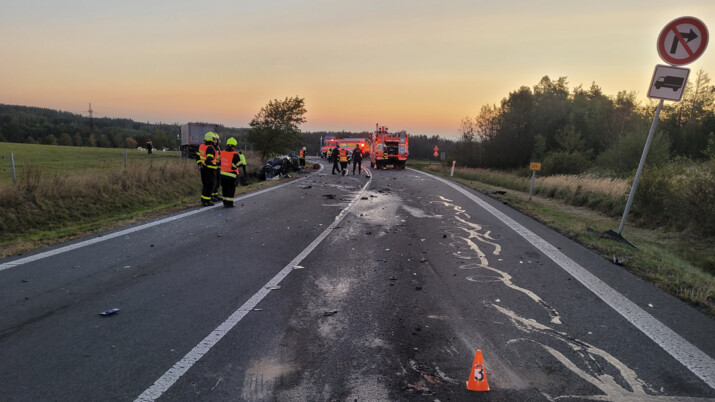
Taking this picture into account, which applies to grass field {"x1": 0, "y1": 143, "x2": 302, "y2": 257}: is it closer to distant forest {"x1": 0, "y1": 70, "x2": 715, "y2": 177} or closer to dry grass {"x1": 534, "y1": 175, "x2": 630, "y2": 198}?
dry grass {"x1": 534, "y1": 175, "x2": 630, "y2": 198}

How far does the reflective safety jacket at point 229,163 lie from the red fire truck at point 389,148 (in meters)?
24.7

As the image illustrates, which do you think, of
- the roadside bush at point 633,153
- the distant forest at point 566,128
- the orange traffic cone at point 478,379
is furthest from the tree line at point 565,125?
the orange traffic cone at point 478,379

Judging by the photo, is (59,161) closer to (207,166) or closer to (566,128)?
(207,166)

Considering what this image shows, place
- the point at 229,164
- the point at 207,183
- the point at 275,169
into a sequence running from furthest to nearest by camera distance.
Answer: the point at 275,169 < the point at 207,183 < the point at 229,164

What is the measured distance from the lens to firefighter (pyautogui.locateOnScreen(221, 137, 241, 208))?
36.5 feet

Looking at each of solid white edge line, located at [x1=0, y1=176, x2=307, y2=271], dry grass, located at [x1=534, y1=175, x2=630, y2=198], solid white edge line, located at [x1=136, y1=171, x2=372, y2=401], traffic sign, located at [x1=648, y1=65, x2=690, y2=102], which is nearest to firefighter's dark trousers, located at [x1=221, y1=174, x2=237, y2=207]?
solid white edge line, located at [x1=0, y1=176, x2=307, y2=271]

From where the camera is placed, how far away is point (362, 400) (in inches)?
107

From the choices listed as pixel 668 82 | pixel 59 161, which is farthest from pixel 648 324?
pixel 59 161

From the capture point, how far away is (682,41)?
7.18m

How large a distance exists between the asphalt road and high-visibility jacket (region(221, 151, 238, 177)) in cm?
408

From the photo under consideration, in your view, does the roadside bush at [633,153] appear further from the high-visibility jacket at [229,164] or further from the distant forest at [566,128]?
the high-visibility jacket at [229,164]

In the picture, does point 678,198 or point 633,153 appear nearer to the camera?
point 678,198

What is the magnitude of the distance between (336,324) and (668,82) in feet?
25.0

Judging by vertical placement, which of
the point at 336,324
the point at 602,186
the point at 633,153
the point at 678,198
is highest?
the point at 633,153
